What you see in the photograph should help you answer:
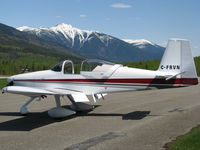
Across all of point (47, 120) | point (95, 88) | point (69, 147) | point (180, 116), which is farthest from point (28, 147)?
point (180, 116)

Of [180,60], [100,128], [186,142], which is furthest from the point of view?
[180,60]

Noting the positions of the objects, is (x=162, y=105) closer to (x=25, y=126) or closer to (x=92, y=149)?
(x=25, y=126)

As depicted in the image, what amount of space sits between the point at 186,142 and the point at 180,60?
4.58 m

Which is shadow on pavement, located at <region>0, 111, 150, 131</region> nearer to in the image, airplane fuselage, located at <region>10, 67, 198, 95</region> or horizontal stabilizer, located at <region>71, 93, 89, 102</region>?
horizontal stabilizer, located at <region>71, 93, 89, 102</region>

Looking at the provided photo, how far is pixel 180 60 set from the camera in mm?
11672

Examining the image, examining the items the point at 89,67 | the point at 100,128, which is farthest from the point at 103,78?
the point at 100,128

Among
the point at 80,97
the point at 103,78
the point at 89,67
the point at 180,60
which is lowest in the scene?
the point at 80,97

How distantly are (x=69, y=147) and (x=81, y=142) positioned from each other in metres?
0.55

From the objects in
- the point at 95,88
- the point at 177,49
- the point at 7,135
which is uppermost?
the point at 177,49

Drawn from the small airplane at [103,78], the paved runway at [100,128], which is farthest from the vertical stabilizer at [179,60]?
the paved runway at [100,128]

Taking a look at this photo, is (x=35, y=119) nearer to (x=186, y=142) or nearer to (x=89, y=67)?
(x=89, y=67)

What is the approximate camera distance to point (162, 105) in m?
15.3

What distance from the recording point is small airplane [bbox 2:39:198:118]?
453 inches

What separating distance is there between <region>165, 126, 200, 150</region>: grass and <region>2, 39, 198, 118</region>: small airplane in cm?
329
